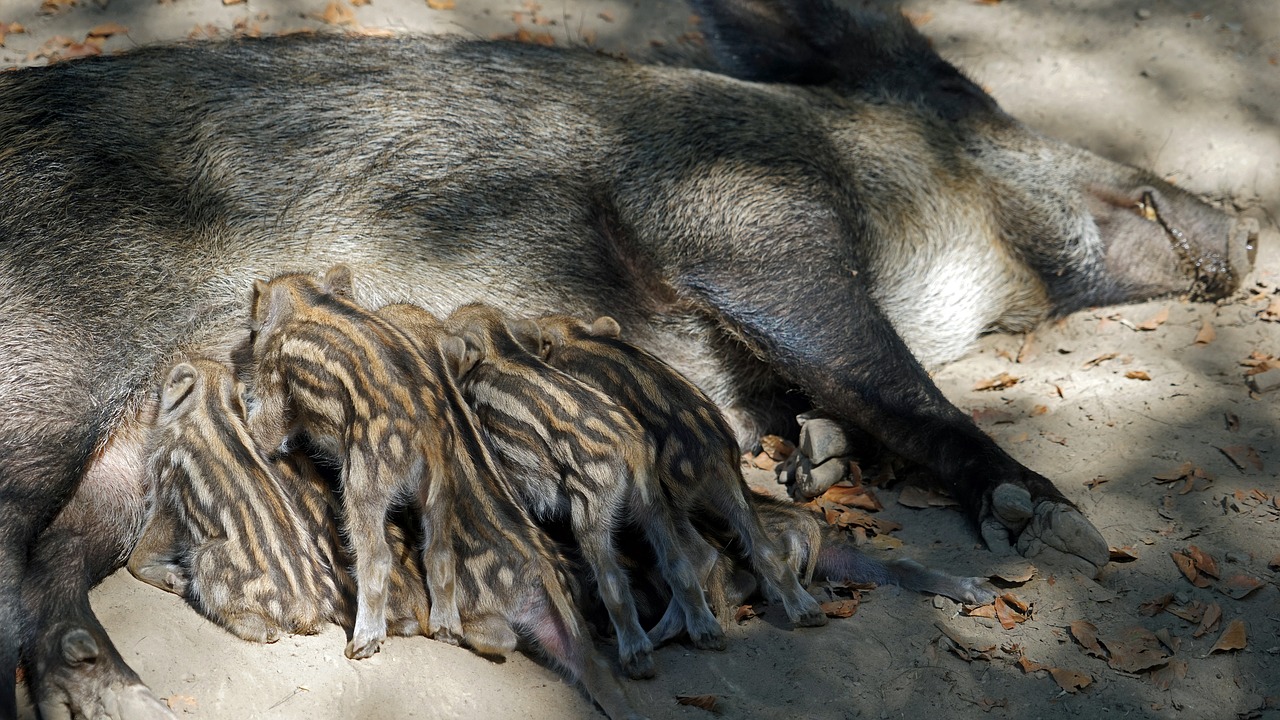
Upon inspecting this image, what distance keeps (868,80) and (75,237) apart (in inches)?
133

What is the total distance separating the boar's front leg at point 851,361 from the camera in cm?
402

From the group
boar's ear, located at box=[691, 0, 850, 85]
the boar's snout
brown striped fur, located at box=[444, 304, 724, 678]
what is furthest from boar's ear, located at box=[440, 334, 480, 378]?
the boar's snout

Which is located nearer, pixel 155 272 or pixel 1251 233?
pixel 155 272

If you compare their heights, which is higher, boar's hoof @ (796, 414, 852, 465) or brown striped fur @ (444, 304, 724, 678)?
brown striped fur @ (444, 304, 724, 678)

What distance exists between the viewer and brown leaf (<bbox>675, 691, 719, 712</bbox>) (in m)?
3.07

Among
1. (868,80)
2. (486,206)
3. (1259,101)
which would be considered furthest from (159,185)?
(1259,101)

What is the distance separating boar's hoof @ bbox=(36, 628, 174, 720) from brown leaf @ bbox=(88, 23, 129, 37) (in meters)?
3.68

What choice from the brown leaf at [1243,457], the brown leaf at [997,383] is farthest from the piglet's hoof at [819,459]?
the brown leaf at [1243,457]

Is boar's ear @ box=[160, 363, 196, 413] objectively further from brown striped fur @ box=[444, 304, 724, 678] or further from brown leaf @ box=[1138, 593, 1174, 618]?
brown leaf @ box=[1138, 593, 1174, 618]

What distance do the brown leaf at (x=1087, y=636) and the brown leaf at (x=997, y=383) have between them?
1.59 m

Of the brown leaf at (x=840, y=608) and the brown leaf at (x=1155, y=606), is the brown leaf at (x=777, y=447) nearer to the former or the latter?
the brown leaf at (x=840, y=608)

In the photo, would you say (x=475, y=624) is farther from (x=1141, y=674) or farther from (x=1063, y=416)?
(x=1063, y=416)

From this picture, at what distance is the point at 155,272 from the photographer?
3.82 m

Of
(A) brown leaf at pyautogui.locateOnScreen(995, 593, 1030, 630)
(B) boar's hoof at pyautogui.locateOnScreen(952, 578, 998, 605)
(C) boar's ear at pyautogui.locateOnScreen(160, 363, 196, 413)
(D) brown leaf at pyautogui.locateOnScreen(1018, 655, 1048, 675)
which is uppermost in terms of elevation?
(C) boar's ear at pyautogui.locateOnScreen(160, 363, 196, 413)
